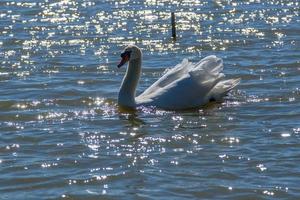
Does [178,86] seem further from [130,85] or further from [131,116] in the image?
[131,116]

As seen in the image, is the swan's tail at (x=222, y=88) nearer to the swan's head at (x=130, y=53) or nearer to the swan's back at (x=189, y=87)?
the swan's back at (x=189, y=87)

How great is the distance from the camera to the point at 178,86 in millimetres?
14602

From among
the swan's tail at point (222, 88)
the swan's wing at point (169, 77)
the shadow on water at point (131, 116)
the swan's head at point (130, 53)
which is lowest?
the shadow on water at point (131, 116)

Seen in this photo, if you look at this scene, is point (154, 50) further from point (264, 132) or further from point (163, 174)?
point (163, 174)

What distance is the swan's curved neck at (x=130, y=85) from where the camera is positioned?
14.4 metres

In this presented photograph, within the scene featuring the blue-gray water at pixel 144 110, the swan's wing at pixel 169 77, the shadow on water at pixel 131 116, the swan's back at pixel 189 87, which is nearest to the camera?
the blue-gray water at pixel 144 110

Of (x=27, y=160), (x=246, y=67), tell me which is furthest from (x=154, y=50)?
(x=27, y=160)

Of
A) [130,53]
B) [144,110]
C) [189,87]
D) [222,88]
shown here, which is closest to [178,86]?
[189,87]

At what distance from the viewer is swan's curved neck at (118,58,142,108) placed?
14.4m

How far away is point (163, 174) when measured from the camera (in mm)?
11102

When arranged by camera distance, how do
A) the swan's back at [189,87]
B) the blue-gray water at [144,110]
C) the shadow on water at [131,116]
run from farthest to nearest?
1. the swan's back at [189,87]
2. the shadow on water at [131,116]
3. the blue-gray water at [144,110]

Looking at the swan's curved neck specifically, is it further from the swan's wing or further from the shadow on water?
the swan's wing

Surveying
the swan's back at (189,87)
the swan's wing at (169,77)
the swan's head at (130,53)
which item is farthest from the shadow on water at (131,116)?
the swan's head at (130,53)

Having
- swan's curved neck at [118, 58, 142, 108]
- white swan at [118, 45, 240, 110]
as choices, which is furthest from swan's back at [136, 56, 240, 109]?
swan's curved neck at [118, 58, 142, 108]
